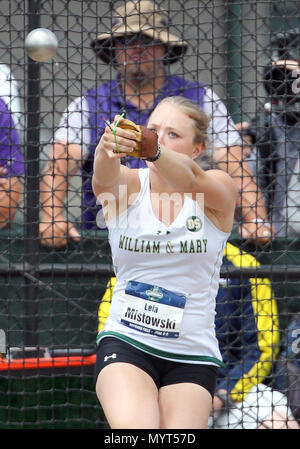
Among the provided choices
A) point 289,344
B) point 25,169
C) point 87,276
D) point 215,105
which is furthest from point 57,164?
point 289,344

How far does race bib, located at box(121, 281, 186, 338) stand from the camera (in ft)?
9.43

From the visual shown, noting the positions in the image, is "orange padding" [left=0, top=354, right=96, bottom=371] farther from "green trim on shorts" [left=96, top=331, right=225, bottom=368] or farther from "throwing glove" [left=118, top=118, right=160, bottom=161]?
"throwing glove" [left=118, top=118, right=160, bottom=161]

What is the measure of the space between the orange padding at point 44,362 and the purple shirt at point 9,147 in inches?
37.3

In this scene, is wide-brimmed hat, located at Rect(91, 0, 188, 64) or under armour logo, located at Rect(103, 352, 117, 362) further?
wide-brimmed hat, located at Rect(91, 0, 188, 64)

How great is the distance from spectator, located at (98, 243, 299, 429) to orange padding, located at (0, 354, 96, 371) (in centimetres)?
19

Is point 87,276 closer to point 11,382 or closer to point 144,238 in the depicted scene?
point 11,382

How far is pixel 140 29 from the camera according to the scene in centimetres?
395

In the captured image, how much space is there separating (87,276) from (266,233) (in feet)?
3.19

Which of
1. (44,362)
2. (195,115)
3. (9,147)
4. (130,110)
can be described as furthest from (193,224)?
(9,147)

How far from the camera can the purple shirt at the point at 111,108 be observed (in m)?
4.07

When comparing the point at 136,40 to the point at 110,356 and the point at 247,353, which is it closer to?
the point at 247,353

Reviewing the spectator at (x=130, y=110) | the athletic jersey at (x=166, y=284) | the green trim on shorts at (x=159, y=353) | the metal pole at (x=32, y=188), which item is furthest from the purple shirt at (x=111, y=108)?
the green trim on shorts at (x=159, y=353)

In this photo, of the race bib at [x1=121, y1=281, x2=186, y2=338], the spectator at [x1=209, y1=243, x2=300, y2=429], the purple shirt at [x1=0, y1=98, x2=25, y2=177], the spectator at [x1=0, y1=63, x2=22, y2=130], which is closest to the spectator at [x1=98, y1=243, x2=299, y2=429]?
the spectator at [x1=209, y1=243, x2=300, y2=429]
